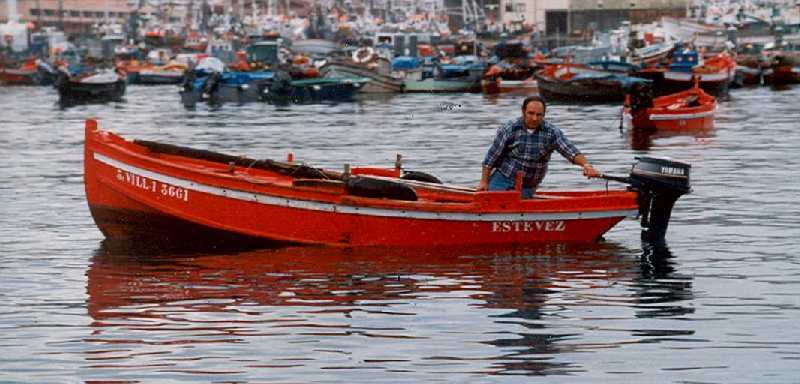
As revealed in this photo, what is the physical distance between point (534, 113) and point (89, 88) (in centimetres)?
6350

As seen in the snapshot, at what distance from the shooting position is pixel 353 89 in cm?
7706

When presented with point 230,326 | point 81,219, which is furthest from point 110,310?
point 81,219

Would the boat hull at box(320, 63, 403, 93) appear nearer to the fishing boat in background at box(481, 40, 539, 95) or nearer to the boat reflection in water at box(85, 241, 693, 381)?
the fishing boat in background at box(481, 40, 539, 95)

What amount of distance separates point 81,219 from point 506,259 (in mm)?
8338

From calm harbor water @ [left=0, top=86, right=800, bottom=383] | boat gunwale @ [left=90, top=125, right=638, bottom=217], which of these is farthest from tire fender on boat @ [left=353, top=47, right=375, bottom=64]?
boat gunwale @ [left=90, top=125, right=638, bottom=217]

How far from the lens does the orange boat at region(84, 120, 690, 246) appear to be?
20.1 m

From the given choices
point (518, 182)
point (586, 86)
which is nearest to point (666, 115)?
point (586, 86)

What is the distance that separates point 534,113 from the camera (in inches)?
777

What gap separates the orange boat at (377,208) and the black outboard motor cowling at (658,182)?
12 millimetres

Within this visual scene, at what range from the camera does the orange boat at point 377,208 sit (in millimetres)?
20109

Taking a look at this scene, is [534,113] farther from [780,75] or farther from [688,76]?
[780,75]

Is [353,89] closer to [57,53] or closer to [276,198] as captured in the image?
[276,198]

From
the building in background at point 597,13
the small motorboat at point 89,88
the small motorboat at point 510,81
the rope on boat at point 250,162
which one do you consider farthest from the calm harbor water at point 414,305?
the building in background at point 597,13

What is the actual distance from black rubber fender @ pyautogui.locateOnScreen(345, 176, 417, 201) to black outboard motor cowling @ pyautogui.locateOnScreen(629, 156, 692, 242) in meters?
2.72
